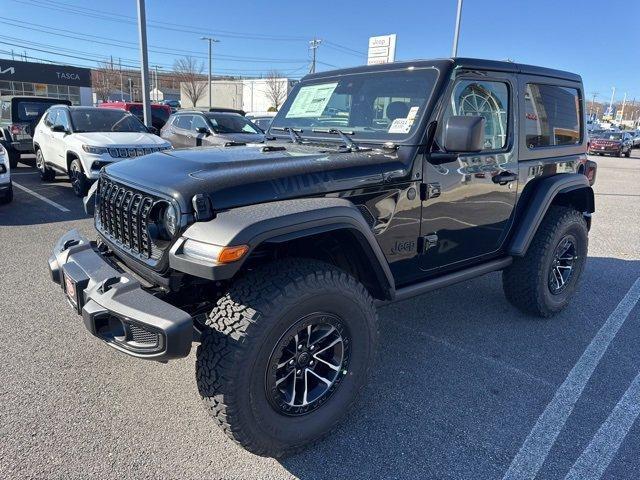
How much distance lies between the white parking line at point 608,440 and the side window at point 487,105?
6.07ft

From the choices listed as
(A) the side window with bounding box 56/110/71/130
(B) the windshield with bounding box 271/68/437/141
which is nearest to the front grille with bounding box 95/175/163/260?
(B) the windshield with bounding box 271/68/437/141

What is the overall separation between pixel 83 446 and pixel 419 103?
8.88ft

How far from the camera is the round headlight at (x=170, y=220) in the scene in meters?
2.14

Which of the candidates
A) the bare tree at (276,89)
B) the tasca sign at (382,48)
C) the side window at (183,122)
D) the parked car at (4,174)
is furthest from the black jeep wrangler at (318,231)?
the bare tree at (276,89)

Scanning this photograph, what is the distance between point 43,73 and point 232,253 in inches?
1594

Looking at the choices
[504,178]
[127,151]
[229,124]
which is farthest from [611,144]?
[504,178]

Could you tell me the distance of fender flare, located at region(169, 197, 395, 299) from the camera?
196 cm

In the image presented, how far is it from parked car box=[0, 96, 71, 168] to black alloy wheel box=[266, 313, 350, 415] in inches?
449

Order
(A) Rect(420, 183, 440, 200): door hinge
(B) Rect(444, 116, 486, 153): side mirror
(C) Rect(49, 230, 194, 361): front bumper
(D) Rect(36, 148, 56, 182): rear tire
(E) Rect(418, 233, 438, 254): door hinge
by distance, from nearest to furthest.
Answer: (C) Rect(49, 230, 194, 361): front bumper
(B) Rect(444, 116, 486, 153): side mirror
(A) Rect(420, 183, 440, 200): door hinge
(E) Rect(418, 233, 438, 254): door hinge
(D) Rect(36, 148, 56, 182): rear tire

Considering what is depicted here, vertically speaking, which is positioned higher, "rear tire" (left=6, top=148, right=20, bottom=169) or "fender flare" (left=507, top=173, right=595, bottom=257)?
"fender flare" (left=507, top=173, right=595, bottom=257)

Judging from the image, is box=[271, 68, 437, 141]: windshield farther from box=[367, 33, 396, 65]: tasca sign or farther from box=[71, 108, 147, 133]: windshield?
box=[367, 33, 396, 65]: tasca sign

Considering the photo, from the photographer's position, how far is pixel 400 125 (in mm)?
2885

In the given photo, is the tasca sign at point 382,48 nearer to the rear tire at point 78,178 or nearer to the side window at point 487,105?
the rear tire at point 78,178

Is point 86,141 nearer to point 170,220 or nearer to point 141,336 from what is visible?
point 170,220
